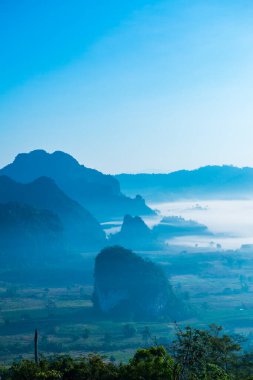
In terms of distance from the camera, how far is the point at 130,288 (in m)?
144

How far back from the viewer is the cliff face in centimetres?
13375

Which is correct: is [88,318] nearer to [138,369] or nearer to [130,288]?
[130,288]

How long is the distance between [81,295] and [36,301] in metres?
15.7

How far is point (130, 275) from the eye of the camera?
480 feet

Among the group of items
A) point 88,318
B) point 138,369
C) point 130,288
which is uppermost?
point 130,288

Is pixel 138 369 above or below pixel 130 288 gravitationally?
below

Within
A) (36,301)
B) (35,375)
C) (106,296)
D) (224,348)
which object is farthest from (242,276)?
(35,375)

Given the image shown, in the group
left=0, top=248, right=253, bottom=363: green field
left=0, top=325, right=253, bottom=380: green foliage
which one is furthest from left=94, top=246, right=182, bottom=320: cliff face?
left=0, top=325, right=253, bottom=380: green foliage

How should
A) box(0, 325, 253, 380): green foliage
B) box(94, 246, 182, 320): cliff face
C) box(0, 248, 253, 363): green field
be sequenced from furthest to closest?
box(94, 246, 182, 320): cliff face, box(0, 248, 253, 363): green field, box(0, 325, 253, 380): green foliage

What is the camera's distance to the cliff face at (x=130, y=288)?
439 feet

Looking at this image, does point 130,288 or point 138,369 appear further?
point 130,288

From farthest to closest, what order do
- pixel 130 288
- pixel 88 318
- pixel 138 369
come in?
pixel 130 288 → pixel 88 318 → pixel 138 369

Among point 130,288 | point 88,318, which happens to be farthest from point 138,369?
point 130,288

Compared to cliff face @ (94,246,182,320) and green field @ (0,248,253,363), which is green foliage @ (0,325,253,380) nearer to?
green field @ (0,248,253,363)
